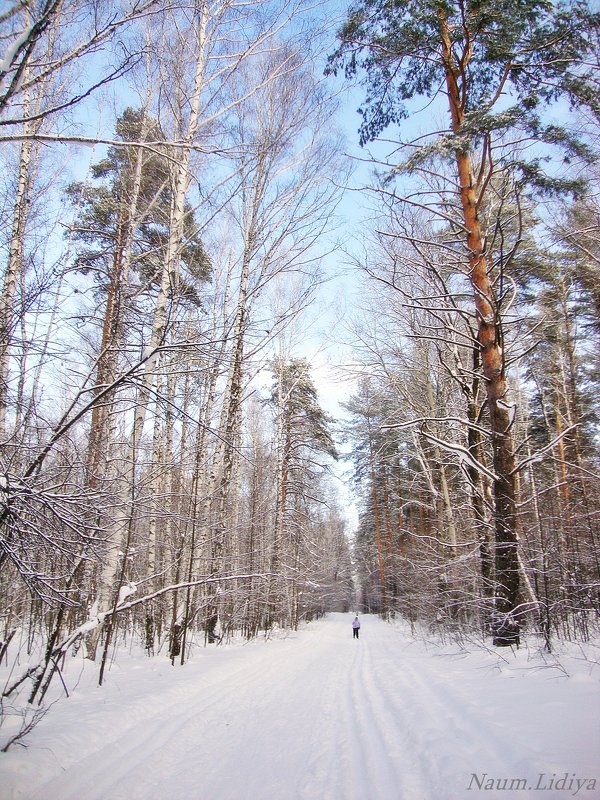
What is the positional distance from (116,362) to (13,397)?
1386 mm

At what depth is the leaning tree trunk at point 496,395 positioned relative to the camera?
527cm

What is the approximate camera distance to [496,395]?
5.88 metres

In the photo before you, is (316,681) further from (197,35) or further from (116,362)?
(197,35)

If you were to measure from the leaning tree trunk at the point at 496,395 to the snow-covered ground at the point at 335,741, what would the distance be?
62 centimetres

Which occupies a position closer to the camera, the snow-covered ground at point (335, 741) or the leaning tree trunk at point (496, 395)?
the snow-covered ground at point (335, 741)

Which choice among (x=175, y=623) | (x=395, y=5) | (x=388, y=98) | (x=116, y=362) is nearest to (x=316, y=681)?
(x=175, y=623)

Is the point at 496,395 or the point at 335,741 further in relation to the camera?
the point at 496,395

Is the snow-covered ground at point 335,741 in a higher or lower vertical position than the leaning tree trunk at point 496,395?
lower

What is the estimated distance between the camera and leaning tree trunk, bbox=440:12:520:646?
527 centimetres

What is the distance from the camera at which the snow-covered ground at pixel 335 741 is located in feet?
7.39

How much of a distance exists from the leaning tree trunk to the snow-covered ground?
615mm

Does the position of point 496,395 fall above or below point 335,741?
above

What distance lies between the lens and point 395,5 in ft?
19.6

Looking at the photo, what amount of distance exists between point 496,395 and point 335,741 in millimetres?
4746
